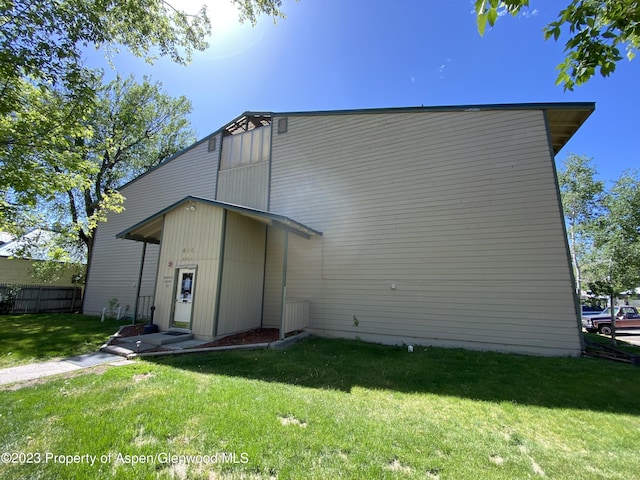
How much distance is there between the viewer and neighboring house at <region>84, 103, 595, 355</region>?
7367mm

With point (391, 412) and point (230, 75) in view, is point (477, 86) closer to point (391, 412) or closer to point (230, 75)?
point (230, 75)

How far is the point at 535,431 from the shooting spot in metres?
3.54

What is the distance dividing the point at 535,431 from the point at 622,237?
59.4 feet

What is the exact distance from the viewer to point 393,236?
877cm

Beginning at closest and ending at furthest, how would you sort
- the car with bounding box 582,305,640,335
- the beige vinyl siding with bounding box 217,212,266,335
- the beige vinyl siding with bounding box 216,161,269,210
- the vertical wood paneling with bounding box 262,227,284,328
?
the beige vinyl siding with bounding box 217,212,266,335
the vertical wood paneling with bounding box 262,227,284,328
the beige vinyl siding with bounding box 216,161,269,210
the car with bounding box 582,305,640,335

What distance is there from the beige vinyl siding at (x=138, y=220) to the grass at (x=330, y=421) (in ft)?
30.1

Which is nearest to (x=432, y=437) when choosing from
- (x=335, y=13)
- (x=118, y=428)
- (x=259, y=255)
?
(x=118, y=428)

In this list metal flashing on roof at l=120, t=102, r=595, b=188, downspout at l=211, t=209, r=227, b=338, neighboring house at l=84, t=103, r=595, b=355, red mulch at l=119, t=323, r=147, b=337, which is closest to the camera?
neighboring house at l=84, t=103, r=595, b=355

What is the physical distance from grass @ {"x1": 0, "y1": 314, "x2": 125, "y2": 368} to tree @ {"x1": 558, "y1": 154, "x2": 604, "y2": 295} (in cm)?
2788

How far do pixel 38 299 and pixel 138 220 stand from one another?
7919mm

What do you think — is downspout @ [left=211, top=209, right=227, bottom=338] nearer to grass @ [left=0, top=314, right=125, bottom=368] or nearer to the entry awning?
the entry awning

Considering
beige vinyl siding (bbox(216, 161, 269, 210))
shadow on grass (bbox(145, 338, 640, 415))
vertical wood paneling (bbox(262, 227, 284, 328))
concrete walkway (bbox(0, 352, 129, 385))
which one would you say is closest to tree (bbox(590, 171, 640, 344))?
shadow on grass (bbox(145, 338, 640, 415))

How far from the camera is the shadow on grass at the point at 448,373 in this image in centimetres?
467

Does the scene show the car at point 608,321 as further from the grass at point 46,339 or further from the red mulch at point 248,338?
the grass at point 46,339
